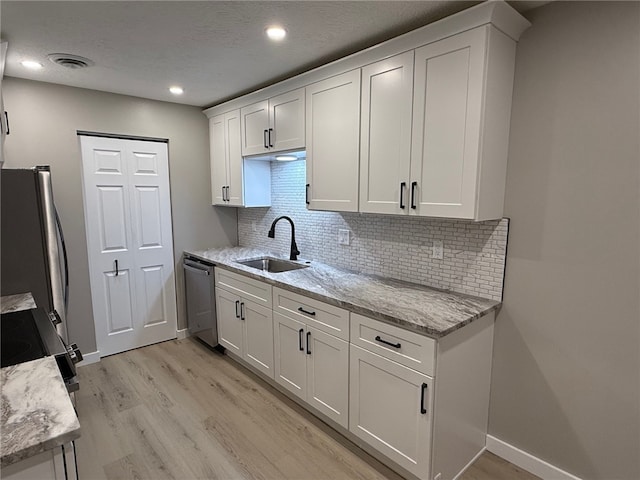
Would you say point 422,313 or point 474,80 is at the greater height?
point 474,80

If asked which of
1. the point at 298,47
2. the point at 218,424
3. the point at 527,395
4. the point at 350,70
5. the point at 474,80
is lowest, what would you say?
the point at 218,424

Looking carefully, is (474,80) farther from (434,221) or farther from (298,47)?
(298,47)

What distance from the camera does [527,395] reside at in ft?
6.49

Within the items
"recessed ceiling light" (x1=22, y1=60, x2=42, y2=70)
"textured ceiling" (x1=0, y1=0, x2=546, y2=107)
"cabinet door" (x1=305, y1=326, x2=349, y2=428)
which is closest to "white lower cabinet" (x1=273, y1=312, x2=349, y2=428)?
"cabinet door" (x1=305, y1=326, x2=349, y2=428)

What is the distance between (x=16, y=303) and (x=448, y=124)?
255 centimetres

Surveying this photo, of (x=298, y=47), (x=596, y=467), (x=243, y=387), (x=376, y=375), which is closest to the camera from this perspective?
(x=596, y=467)

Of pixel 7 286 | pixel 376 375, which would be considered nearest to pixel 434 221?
pixel 376 375

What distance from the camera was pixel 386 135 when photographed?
2.11m

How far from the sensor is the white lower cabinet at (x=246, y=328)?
2.74 m

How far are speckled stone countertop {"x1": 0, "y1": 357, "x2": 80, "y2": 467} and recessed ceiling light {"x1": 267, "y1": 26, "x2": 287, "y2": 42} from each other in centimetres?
187

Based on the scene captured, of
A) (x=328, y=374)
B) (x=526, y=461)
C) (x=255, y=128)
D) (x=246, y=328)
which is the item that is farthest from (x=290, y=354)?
(x=255, y=128)

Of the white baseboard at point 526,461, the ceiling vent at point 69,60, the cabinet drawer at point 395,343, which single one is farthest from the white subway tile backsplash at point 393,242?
the ceiling vent at point 69,60

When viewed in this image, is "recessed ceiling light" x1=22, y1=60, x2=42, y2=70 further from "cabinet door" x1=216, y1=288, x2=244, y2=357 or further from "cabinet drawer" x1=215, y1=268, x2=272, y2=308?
"cabinet door" x1=216, y1=288, x2=244, y2=357

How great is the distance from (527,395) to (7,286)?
3.15 meters
